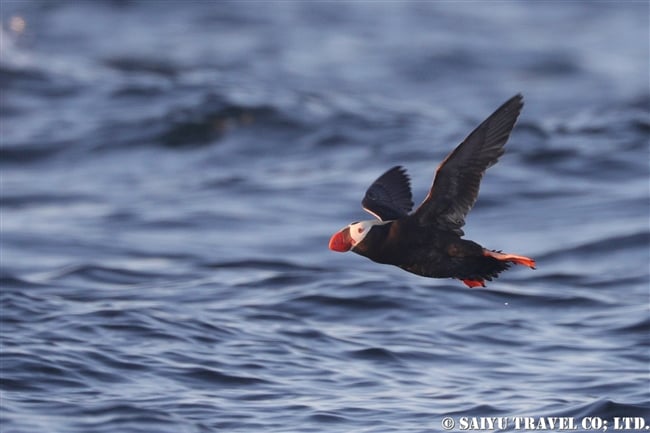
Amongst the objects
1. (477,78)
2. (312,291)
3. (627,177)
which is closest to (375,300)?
(312,291)

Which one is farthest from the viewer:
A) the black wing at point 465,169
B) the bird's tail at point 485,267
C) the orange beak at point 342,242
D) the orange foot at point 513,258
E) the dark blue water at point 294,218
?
the dark blue water at point 294,218

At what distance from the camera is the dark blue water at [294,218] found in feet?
33.6

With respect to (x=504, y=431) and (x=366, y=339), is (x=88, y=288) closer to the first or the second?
(x=366, y=339)

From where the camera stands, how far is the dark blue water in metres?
10.2

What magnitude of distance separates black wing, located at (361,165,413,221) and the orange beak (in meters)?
0.73

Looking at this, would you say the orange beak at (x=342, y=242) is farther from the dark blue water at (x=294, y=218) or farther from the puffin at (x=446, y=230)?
the dark blue water at (x=294, y=218)

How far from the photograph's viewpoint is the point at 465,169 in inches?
314

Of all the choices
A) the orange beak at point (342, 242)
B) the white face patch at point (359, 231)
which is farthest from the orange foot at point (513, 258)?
the orange beak at point (342, 242)

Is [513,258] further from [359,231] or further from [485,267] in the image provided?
[359,231]

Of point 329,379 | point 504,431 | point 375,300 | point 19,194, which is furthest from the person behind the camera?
point 19,194

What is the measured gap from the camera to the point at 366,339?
38.2ft

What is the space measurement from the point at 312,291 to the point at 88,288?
2.29 meters

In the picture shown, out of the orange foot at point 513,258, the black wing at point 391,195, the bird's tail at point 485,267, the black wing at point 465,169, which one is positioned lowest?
the orange foot at point 513,258

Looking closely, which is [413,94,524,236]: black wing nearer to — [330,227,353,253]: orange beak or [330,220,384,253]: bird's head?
[330,220,384,253]: bird's head
